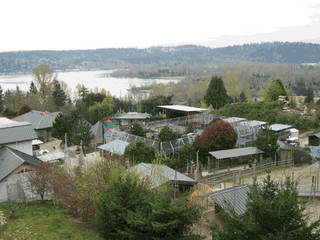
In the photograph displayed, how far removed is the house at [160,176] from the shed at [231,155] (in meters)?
4.82

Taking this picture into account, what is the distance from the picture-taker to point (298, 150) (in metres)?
21.5

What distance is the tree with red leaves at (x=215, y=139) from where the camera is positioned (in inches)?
887

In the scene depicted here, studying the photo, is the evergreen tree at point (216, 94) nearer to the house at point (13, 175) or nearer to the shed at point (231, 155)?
the shed at point (231, 155)

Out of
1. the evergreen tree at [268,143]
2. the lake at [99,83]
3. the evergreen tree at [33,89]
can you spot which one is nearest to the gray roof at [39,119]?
the evergreen tree at [268,143]

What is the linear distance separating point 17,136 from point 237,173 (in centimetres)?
1610

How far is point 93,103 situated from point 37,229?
1602 inches

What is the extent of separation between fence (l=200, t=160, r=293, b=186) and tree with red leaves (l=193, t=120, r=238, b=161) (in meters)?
2.64

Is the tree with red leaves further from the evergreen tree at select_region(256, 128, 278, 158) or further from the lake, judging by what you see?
the lake

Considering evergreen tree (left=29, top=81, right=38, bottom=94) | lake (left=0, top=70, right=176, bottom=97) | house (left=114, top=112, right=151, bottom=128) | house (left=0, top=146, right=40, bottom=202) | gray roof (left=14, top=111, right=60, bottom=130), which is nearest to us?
house (left=0, top=146, right=40, bottom=202)

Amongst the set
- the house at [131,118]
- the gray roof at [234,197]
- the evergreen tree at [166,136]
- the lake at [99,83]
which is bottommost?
the lake at [99,83]

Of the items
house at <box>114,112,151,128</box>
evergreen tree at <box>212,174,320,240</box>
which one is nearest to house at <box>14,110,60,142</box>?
house at <box>114,112,151,128</box>

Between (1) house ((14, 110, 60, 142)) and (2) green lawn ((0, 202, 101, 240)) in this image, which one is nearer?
(2) green lawn ((0, 202, 101, 240))

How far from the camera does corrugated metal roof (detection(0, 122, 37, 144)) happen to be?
24.5 metres

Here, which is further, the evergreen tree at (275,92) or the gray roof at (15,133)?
the evergreen tree at (275,92)
